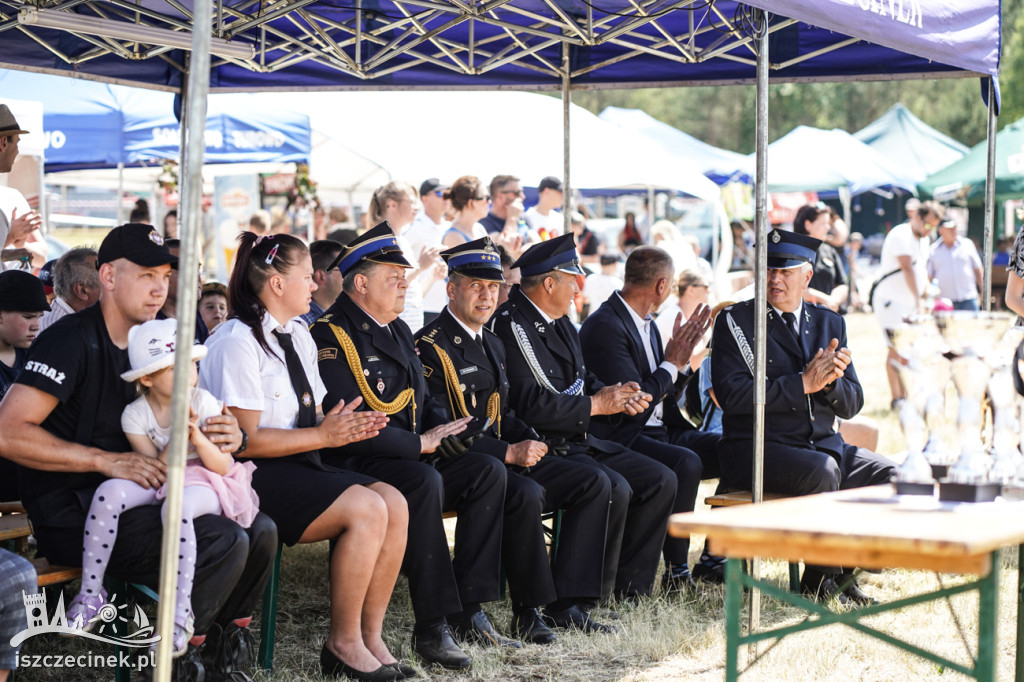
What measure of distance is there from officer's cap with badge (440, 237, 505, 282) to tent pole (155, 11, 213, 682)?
2219mm

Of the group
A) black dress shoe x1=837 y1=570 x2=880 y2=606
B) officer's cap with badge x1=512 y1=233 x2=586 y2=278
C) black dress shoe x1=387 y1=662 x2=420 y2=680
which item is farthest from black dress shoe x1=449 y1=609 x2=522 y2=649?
→ black dress shoe x1=837 y1=570 x2=880 y2=606

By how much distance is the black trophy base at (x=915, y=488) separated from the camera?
2996 mm

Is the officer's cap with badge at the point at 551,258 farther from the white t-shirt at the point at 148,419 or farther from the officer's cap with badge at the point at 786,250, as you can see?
the white t-shirt at the point at 148,419

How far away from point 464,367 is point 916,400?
2355 millimetres

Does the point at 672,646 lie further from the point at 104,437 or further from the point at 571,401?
the point at 104,437

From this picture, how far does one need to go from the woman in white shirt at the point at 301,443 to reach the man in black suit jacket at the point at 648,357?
1.73 metres

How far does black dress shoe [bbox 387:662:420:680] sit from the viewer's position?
4.24 meters

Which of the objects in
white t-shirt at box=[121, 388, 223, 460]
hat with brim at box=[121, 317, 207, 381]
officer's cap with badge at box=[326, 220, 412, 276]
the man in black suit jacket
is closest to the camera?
hat with brim at box=[121, 317, 207, 381]

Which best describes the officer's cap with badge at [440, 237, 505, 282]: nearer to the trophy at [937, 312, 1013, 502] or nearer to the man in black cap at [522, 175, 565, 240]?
the trophy at [937, 312, 1013, 502]

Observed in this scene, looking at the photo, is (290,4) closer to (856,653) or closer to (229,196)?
(856,653)

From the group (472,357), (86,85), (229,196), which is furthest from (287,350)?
(229,196)

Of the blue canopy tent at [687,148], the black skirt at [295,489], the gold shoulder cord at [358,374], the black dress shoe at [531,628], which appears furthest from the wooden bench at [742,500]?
the blue canopy tent at [687,148]

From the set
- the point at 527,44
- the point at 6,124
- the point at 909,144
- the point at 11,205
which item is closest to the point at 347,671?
the point at 6,124

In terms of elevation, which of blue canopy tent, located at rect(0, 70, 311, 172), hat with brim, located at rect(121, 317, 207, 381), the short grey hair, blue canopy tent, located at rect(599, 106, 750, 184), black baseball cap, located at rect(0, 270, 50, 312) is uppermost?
blue canopy tent, located at rect(599, 106, 750, 184)
